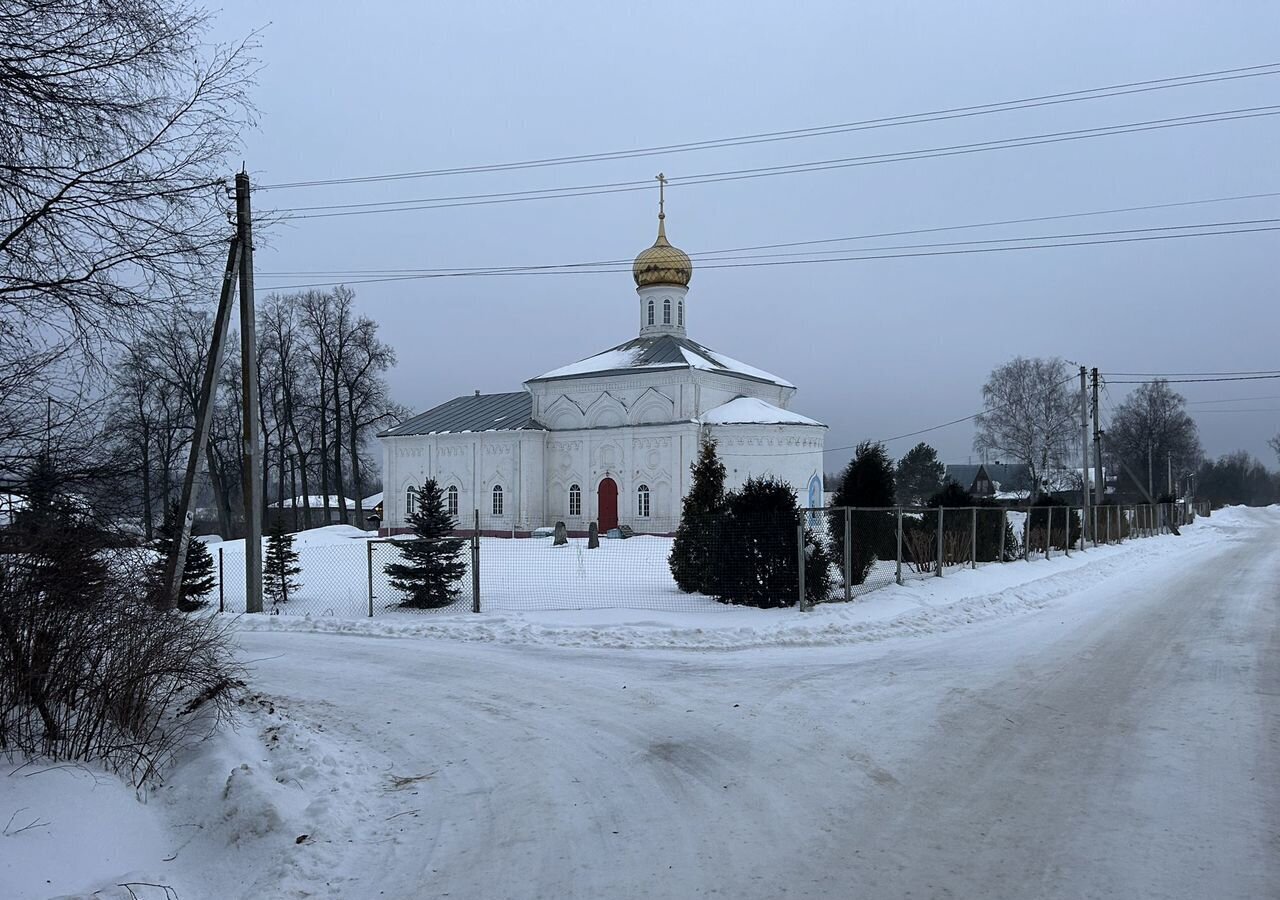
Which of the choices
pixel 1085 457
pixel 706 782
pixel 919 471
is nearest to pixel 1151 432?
pixel 919 471

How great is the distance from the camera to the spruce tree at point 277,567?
60.5ft

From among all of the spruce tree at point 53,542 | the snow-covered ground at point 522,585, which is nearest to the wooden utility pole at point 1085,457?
the snow-covered ground at point 522,585

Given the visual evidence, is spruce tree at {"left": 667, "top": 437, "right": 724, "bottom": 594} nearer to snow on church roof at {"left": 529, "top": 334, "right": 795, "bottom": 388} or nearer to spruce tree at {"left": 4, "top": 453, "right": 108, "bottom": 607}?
spruce tree at {"left": 4, "top": 453, "right": 108, "bottom": 607}

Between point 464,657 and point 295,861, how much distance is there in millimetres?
6585

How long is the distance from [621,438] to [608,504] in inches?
119

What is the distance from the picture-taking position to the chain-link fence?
15.1 metres

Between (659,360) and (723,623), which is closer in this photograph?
(723,623)

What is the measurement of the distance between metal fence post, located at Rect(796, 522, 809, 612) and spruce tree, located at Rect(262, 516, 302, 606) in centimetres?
1001

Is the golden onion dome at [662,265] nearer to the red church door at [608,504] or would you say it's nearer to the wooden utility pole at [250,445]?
the red church door at [608,504]

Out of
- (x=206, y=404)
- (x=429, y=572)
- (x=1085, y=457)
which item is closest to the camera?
(x=206, y=404)

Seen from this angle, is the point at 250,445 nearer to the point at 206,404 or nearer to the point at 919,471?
the point at 206,404

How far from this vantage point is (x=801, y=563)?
14578 mm

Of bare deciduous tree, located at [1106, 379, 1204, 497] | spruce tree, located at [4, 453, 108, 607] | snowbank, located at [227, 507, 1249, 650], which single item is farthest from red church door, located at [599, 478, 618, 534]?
bare deciduous tree, located at [1106, 379, 1204, 497]

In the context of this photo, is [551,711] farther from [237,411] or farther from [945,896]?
[237,411]
